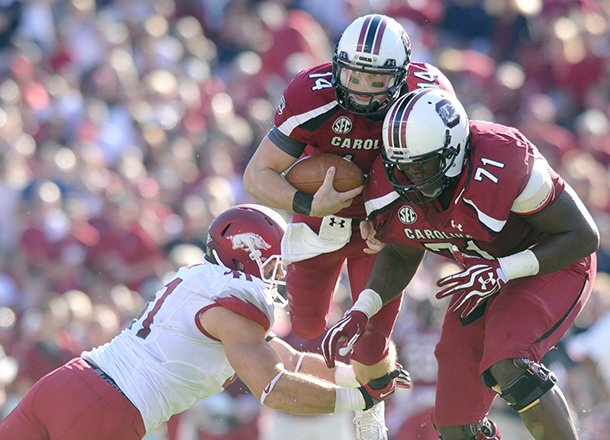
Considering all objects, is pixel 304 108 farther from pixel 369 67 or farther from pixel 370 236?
pixel 370 236

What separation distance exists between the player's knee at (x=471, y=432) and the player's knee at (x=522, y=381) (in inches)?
16.6

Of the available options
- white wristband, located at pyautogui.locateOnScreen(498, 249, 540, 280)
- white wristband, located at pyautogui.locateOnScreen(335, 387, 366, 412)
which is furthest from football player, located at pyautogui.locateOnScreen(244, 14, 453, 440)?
white wristband, located at pyautogui.locateOnScreen(498, 249, 540, 280)

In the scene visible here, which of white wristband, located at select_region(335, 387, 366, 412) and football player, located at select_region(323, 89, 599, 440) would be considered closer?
football player, located at select_region(323, 89, 599, 440)

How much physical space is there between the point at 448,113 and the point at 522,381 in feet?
3.90

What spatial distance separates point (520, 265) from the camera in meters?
6.27

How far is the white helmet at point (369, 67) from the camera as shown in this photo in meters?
6.57

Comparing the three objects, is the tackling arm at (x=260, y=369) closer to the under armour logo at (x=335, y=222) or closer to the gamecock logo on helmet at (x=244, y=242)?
the gamecock logo on helmet at (x=244, y=242)

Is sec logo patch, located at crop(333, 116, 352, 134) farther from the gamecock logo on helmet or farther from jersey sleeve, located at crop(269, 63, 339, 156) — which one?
the gamecock logo on helmet

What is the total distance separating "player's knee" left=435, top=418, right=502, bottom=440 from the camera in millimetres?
6559

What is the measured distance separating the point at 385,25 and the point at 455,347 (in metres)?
1.51

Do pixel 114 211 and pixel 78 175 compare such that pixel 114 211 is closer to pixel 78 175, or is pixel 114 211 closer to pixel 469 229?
pixel 78 175

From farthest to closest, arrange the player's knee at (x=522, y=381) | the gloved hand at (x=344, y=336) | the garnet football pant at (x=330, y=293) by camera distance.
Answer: the garnet football pant at (x=330, y=293)
the gloved hand at (x=344, y=336)
the player's knee at (x=522, y=381)

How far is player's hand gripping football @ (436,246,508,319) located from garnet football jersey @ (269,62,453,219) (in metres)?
0.79

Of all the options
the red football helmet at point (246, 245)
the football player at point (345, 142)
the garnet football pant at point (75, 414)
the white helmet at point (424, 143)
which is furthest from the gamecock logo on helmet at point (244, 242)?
the garnet football pant at point (75, 414)
